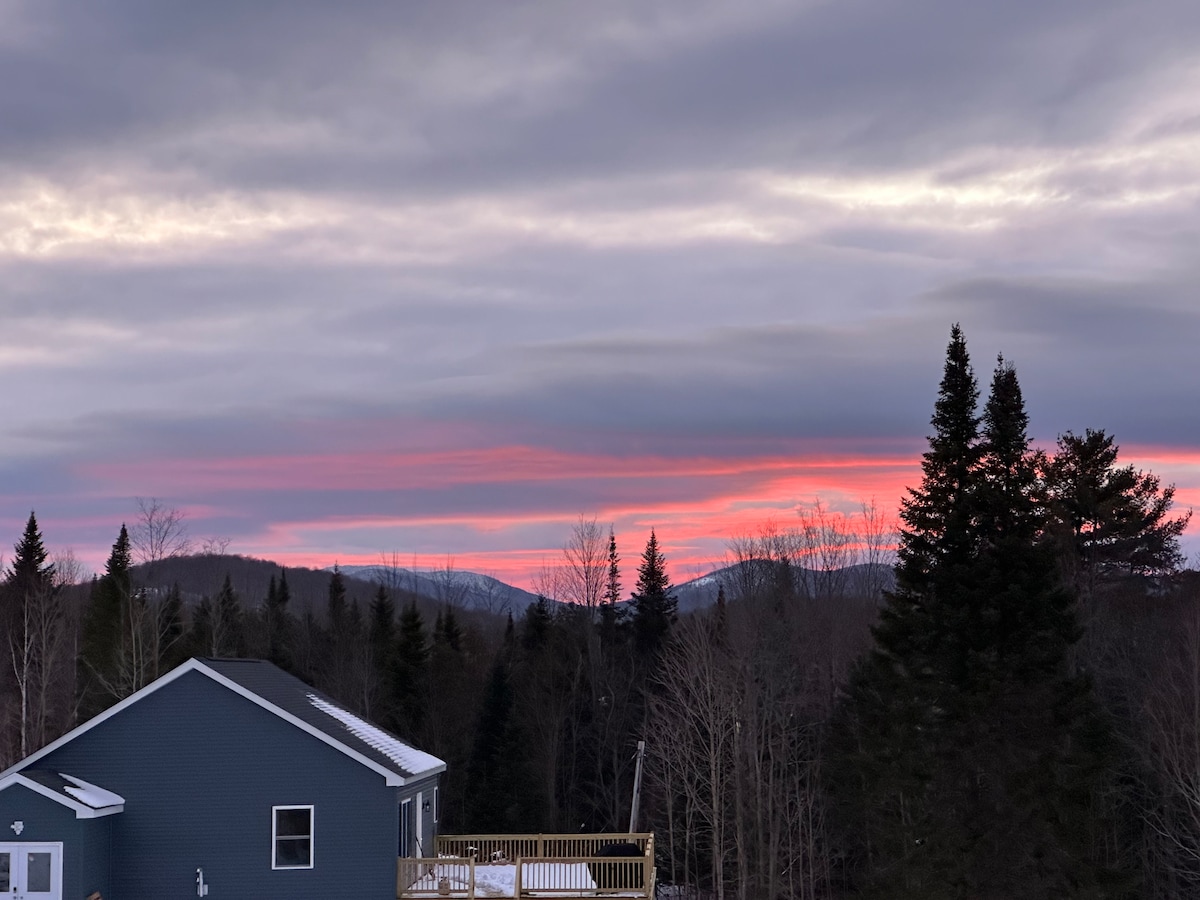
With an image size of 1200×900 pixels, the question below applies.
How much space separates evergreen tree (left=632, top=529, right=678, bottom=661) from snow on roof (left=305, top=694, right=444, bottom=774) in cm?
3802

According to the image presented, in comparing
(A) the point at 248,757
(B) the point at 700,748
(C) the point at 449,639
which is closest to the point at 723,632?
(B) the point at 700,748

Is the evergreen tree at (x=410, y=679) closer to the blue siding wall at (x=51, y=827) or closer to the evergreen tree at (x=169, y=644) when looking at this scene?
the evergreen tree at (x=169, y=644)

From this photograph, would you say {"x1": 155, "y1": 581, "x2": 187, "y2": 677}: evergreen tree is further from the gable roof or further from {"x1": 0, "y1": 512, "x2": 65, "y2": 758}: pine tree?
the gable roof

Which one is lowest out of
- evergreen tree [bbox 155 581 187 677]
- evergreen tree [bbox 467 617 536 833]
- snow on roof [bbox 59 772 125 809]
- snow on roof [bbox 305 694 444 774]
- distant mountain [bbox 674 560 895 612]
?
evergreen tree [bbox 467 617 536 833]

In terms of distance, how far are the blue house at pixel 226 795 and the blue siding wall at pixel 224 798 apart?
0.02m

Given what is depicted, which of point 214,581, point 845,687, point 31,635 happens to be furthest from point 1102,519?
point 214,581

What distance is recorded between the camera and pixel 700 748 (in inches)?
2229

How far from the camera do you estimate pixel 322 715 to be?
32.0 metres

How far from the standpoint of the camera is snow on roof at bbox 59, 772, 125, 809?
27.8m

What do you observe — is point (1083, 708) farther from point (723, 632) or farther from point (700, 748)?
point (723, 632)

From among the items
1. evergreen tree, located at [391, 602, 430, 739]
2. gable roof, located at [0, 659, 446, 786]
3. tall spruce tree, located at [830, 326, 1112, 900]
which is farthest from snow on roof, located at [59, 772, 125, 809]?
evergreen tree, located at [391, 602, 430, 739]

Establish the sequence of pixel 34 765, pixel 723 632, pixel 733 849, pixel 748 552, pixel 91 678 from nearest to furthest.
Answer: pixel 34 765
pixel 733 849
pixel 723 632
pixel 91 678
pixel 748 552

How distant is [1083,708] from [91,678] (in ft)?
185

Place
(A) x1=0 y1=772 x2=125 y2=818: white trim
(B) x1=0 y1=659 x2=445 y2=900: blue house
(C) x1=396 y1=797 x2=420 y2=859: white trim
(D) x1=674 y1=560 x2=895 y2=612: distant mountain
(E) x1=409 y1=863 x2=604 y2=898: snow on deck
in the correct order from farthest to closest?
1. (D) x1=674 y1=560 x2=895 y2=612: distant mountain
2. (C) x1=396 y1=797 x2=420 y2=859: white trim
3. (E) x1=409 y1=863 x2=604 y2=898: snow on deck
4. (B) x1=0 y1=659 x2=445 y2=900: blue house
5. (A) x1=0 y1=772 x2=125 y2=818: white trim
